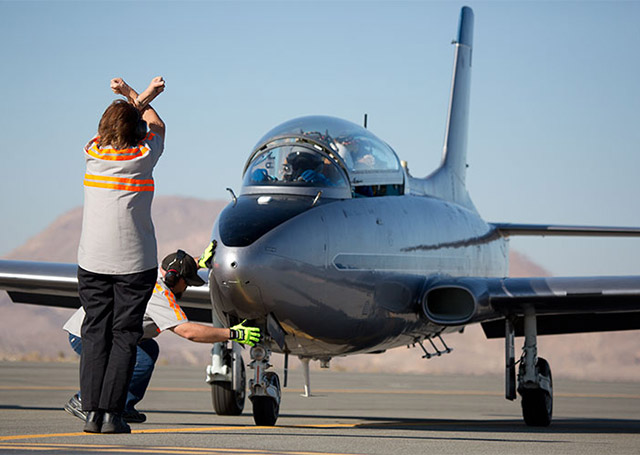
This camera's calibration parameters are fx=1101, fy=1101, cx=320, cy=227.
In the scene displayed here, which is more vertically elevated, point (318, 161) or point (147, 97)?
point (147, 97)

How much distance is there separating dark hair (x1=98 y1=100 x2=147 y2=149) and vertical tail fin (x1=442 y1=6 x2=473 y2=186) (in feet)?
37.8

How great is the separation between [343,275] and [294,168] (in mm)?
1234

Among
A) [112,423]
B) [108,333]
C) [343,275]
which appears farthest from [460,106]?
[112,423]

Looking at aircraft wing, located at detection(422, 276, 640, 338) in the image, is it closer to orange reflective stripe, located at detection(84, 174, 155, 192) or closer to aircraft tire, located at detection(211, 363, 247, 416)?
aircraft tire, located at detection(211, 363, 247, 416)

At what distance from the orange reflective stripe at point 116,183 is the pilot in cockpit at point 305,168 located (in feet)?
12.0

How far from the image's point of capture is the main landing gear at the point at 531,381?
42.8 ft

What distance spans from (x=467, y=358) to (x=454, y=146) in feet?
249

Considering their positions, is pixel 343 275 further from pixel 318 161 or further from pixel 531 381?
pixel 531 381

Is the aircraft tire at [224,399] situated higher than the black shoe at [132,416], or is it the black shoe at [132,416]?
the black shoe at [132,416]

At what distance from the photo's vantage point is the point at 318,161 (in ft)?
36.5

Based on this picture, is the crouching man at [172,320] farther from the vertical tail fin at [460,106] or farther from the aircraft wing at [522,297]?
the vertical tail fin at [460,106]

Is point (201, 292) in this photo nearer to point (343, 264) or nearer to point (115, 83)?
point (343, 264)

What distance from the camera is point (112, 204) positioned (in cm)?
716

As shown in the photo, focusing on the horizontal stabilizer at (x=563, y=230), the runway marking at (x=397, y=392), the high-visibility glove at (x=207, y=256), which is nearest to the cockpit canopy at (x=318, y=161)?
the high-visibility glove at (x=207, y=256)
